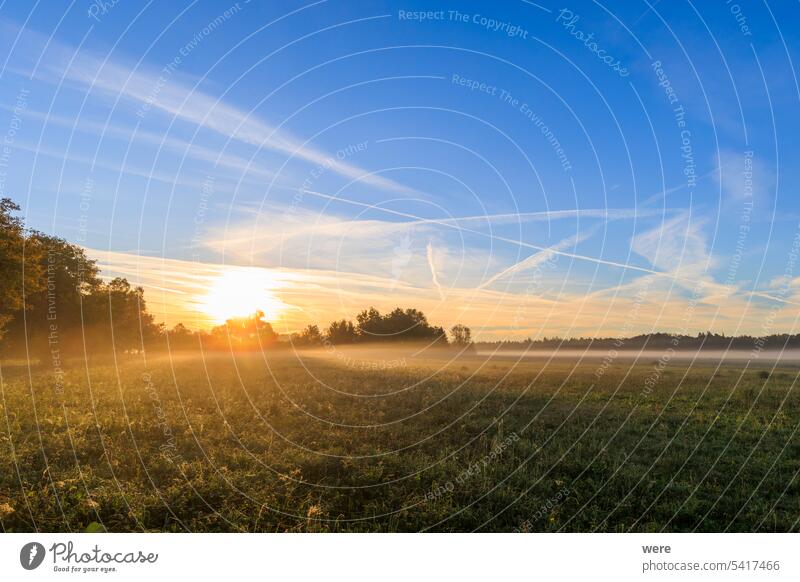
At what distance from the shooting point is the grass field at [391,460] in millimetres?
10539

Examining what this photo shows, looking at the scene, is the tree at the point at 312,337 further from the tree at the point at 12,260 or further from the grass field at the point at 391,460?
the tree at the point at 12,260

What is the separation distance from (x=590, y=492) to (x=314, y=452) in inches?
249

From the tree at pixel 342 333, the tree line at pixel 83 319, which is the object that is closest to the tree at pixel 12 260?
the tree line at pixel 83 319

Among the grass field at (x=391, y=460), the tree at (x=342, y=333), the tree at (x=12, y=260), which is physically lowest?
the grass field at (x=391, y=460)

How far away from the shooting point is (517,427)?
1834 cm

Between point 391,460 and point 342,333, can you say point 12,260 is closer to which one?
point 342,333

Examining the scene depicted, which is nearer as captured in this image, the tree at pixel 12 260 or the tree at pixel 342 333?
the tree at pixel 342 333

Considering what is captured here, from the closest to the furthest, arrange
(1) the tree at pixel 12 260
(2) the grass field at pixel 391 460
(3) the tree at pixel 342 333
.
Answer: (2) the grass field at pixel 391 460
(3) the tree at pixel 342 333
(1) the tree at pixel 12 260

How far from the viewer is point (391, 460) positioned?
13.5 m

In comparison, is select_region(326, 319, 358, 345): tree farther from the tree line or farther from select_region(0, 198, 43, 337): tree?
select_region(0, 198, 43, 337): tree

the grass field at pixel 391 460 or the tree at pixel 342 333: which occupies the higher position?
the tree at pixel 342 333

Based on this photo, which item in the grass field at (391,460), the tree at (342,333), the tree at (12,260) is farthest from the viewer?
the tree at (12,260)
